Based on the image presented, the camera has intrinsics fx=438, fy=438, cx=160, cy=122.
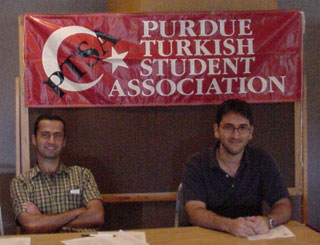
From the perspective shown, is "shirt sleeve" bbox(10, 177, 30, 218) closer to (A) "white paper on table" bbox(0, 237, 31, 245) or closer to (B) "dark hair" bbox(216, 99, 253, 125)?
(A) "white paper on table" bbox(0, 237, 31, 245)

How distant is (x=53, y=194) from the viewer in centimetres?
287

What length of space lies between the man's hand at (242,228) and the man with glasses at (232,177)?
372mm

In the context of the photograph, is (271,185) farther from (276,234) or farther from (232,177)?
(276,234)

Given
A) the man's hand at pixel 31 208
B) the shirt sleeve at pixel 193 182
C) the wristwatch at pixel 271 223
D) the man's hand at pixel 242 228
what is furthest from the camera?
the man's hand at pixel 31 208

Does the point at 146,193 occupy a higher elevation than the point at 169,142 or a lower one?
lower

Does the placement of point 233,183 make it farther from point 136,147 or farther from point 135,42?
point 135,42

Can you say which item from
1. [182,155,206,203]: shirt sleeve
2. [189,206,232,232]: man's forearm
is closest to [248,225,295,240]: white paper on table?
[189,206,232,232]: man's forearm

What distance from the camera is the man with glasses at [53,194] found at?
106 inches

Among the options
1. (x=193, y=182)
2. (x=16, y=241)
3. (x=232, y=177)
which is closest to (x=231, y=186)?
(x=232, y=177)

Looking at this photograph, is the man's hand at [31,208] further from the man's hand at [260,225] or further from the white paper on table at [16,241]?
the man's hand at [260,225]

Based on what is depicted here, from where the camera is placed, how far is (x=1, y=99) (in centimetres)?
376

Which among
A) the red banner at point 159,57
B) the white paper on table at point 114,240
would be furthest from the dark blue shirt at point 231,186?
the red banner at point 159,57

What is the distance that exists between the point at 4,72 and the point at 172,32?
1495 millimetres

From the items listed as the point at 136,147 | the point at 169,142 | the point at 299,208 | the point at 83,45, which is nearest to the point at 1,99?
the point at 83,45
